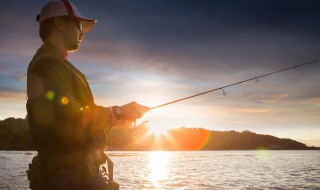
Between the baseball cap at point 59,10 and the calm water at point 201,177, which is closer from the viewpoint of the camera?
the baseball cap at point 59,10

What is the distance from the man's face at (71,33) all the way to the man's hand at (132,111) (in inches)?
35.9

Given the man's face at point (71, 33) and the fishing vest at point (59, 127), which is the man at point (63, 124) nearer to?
the fishing vest at point (59, 127)

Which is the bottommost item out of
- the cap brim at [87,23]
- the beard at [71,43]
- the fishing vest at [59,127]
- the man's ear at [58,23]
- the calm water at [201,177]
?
the calm water at [201,177]

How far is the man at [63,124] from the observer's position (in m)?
3.08

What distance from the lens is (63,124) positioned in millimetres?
3064

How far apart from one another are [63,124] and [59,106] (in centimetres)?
17

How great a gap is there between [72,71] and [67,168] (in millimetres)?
984

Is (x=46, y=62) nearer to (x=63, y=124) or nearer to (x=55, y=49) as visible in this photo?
(x=55, y=49)

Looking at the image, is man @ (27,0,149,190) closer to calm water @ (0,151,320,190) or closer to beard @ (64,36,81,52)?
beard @ (64,36,81,52)

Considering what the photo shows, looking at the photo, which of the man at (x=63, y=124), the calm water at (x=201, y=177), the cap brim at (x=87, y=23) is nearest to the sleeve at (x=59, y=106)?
the man at (x=63, y=124)

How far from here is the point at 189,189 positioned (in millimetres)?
29438

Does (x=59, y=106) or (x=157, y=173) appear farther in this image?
→ (x=157, y=173)

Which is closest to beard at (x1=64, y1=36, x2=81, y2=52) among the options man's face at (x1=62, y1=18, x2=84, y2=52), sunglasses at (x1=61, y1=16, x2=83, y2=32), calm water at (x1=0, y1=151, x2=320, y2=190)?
man's face at (x1=62, y1=18, x2=84, y2=52)

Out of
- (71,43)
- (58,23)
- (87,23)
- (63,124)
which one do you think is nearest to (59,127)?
(63,124)
